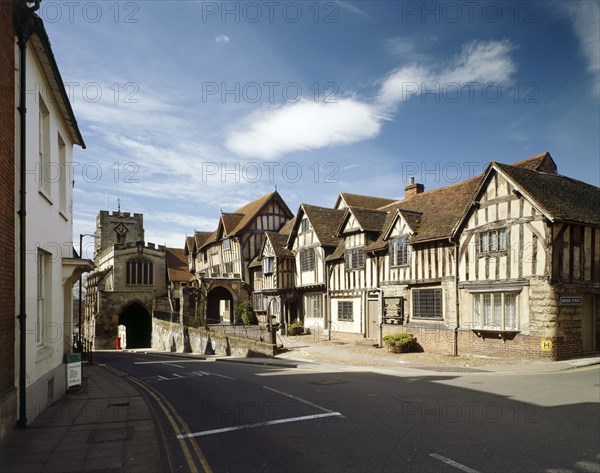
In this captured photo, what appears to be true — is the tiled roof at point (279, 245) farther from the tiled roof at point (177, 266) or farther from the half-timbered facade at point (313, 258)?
the tiled roof at point (177, 266)

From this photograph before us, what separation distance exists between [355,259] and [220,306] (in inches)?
1004

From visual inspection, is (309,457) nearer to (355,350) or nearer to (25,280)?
(25,280)

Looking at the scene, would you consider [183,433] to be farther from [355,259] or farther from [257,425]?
[355,259]

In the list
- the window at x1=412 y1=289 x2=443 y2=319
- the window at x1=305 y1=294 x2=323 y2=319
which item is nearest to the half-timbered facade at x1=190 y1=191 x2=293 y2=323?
the window at x1=305 y1=294 x2=323 y2=319

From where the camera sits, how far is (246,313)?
139 feet

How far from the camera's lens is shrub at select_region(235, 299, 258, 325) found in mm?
42375

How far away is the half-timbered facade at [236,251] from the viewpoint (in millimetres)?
44875

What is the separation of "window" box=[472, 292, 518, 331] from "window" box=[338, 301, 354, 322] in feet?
31.9

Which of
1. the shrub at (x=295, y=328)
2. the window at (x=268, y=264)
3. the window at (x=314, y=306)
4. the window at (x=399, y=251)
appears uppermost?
the window at (x=399, y=251)

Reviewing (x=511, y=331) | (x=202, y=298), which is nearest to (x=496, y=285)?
(x=511, y=331)

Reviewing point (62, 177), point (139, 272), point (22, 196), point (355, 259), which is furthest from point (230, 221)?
point (22, 196)

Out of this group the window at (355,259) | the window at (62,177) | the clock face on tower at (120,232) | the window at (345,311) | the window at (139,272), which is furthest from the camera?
the clock face on tower at (120,232)

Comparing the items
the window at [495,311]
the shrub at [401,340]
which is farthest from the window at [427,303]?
the window at [495,311]

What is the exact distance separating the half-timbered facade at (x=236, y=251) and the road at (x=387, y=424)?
95.2 ft
